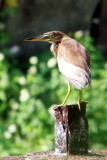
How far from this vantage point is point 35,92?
7246mm

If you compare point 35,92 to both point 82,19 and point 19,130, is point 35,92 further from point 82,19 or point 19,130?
point 82,19

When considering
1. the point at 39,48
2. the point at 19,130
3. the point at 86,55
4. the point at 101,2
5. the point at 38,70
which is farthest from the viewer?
the point at 101,2

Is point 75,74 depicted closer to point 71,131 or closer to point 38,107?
point 71,131

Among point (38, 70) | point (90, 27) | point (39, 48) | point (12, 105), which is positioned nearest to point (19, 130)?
point (12, 105)

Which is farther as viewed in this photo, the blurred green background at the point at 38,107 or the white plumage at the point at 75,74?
the blurred green background at the point at 38,107

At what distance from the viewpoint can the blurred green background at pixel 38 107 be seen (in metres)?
6.85

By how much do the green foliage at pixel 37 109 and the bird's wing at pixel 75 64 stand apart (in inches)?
93.5

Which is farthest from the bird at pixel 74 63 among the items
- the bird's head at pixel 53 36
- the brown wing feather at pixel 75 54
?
the bird's head at pixel 53 36

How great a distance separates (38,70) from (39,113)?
1.59m

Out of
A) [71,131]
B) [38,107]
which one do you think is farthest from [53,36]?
[38,107]

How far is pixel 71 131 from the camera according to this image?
3.76 meters

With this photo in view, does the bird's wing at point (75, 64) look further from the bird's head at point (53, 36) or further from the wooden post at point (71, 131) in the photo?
the bird's head at point (53, 36)

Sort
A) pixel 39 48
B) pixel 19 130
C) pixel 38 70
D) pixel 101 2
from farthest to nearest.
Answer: pixel 101 2 → pixel 39 48 → pixel 38 70 → pixel 19 130

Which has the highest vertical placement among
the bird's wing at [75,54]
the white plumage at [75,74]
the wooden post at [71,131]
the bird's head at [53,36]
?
the bird's head at [53,36]
